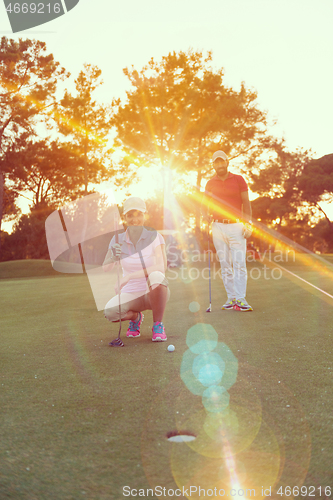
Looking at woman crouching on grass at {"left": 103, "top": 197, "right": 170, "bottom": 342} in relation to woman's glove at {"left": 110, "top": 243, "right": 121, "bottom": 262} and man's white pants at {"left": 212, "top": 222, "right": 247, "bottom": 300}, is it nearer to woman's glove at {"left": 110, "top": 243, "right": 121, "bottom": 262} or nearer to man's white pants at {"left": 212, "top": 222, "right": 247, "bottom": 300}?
woman's glove at {"left": 110, "top": 243, "right": 121, "bottom": 262}

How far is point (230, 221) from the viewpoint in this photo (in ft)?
20.7

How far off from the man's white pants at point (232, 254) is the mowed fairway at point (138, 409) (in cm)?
135

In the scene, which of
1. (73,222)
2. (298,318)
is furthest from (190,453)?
(73,222)

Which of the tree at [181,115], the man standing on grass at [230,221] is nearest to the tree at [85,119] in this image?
the tree at [181,115]

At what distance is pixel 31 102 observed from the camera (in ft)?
90.8

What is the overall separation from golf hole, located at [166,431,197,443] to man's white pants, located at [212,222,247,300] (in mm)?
4259

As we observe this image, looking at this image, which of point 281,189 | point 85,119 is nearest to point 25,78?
point 85,119

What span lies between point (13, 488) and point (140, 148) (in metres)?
25.5

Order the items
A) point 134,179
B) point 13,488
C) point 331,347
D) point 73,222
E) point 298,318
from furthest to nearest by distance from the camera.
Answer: point 73,222
point 134,179
point 298,318
point 331,347
point 13,488

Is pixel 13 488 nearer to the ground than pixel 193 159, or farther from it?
nearer to the ground

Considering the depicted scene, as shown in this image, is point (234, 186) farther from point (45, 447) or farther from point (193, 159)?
point (193, 159)

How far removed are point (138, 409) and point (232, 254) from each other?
13.8ft

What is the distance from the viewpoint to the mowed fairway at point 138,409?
1.63 m

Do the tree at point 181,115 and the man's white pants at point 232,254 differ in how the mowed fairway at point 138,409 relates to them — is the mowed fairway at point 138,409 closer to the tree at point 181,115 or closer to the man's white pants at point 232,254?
the man's white pants at point 232,254
